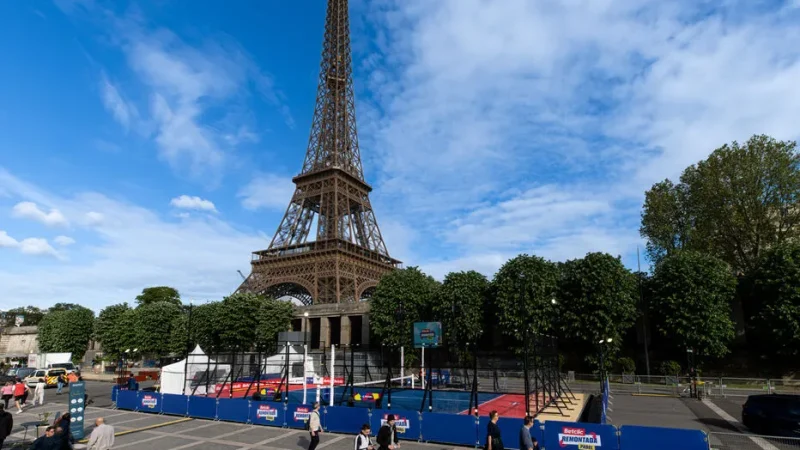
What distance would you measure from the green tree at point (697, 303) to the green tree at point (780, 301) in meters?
2.68

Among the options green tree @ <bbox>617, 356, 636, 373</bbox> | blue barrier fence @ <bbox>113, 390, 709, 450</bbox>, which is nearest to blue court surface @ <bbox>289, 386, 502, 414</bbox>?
blue barrier fence @ <bbox>113, 390, 709, 450</bbox>

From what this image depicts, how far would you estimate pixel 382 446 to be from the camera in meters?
13.4

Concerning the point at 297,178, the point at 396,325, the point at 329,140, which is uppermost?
the point at 329,140

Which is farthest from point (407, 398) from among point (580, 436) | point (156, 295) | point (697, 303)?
point (156, 295)

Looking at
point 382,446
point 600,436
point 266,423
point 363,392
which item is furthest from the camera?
point 363,392

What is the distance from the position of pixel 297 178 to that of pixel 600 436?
6973 cm

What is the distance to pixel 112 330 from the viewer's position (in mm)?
68875

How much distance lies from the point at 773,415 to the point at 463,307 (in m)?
32.5

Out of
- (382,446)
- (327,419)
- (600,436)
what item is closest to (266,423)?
(327,419)

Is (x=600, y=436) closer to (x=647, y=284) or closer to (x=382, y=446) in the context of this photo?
(x=382, y=446)

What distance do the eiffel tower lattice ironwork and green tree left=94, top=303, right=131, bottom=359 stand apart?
18.1 metres

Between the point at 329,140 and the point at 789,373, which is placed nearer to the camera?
the point at 789,373

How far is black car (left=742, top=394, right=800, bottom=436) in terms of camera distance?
1881 centimetres

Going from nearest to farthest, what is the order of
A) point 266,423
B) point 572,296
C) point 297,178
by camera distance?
point 266,423 → point 572,296 → point 297,178
